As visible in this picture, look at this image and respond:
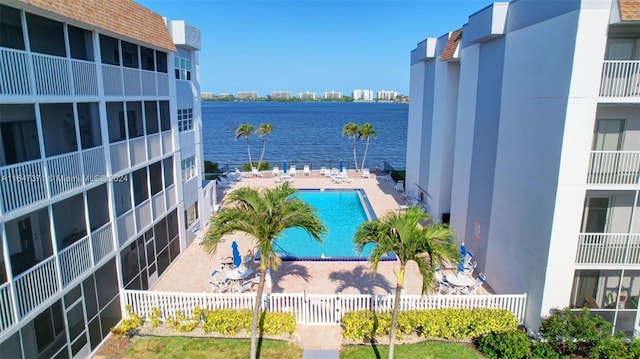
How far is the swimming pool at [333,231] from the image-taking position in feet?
59.4

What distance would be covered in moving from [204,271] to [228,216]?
26.0 ft

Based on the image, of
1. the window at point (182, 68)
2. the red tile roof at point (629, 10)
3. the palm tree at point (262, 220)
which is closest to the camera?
the palm tree at point (262, 220)

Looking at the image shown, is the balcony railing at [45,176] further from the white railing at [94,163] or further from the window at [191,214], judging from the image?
the window at [191,214]

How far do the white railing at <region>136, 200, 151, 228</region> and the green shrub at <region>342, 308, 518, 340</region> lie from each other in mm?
7697

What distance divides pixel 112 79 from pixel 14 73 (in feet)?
12.9

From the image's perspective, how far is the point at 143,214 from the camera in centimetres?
1380

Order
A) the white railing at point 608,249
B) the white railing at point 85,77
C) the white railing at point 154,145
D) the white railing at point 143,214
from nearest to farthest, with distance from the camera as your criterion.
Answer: the white railing at point 85,77 → the white railing at point 608,249 → the white railing at point 143,214 → the white railing at point 154,145

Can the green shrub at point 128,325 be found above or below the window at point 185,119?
below

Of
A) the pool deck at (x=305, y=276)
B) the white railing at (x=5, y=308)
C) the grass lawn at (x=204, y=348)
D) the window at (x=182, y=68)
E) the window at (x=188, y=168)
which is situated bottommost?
the grass lawn at (x=204, y=348)

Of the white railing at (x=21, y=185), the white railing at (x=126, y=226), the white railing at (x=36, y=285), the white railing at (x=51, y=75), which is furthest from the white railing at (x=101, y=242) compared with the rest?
the white railing at (x=51, y=75)

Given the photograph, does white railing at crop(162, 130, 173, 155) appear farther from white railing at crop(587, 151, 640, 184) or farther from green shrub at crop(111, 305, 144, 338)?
white railing at crop(587, 151, 640, 184)

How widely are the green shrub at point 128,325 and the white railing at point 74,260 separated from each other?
214cm

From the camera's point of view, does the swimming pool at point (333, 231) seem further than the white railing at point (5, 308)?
Yes

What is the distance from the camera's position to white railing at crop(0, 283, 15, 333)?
7.61m
